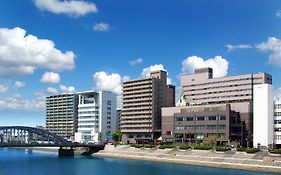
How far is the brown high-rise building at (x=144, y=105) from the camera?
544ft

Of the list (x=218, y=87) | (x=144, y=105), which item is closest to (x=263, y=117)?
(x=218, y=87)

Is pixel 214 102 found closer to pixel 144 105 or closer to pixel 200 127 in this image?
pixel 144 105

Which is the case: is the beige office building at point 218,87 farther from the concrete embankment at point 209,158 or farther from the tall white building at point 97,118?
the concrete embankment at point 209,158

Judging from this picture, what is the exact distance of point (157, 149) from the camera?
122062mm

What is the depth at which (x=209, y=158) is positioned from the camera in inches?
3893

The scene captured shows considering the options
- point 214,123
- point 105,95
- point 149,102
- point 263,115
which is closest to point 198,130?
point 214,123

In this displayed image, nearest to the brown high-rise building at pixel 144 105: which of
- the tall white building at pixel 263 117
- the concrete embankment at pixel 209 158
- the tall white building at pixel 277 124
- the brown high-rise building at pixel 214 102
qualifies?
the brown high-rise building at pixel 214 102

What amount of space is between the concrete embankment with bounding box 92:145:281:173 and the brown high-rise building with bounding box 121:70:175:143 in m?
31.9

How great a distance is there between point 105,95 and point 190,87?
136 ft

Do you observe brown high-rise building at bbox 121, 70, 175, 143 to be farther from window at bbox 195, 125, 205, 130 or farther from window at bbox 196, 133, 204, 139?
window at bbox 196, 133, 204, 139

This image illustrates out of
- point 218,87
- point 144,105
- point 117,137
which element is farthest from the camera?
point 117,137

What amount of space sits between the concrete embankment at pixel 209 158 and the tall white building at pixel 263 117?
17463 mm

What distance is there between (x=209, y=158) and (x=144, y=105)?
7132 centimetres

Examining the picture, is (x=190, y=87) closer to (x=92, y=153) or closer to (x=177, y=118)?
(x=177, y=118)
